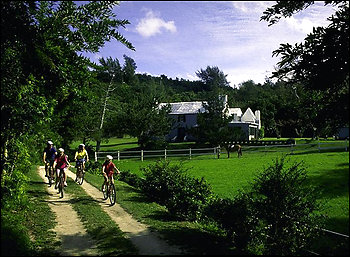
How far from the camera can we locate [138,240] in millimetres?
7621

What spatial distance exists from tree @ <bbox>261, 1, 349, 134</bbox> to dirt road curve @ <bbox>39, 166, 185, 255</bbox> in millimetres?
4074

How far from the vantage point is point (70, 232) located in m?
8.18

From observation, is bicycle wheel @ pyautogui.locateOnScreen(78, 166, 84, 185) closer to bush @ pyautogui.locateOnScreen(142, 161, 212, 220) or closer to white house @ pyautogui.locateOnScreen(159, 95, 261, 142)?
bush @ pyautogui.locateOnScreen(142, 161, 212, 220)

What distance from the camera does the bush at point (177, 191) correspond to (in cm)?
1083

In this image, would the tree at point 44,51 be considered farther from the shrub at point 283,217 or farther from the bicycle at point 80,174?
the bicycle at point 80,174

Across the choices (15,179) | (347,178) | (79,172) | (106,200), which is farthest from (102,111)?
(347,178)

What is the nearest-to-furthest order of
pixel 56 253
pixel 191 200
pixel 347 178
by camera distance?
pixel 347 178 < pixel 56 253 < pixel 191 200

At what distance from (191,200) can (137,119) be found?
27.9m

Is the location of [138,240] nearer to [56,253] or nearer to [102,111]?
[56,253]

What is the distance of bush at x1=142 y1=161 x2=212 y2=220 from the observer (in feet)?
35.5

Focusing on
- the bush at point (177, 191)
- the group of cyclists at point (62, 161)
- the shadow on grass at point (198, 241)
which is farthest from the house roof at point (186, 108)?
the shadow on grass at point (198, 241)

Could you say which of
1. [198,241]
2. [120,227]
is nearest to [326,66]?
[198,241]

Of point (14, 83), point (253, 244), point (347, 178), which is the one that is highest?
point (14, 83)

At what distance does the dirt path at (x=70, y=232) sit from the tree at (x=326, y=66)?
5.14 m
